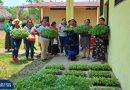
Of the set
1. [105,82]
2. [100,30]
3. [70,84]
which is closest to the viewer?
[70,84]

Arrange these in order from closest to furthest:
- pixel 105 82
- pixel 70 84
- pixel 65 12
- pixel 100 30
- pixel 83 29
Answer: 1. pixel 70 84
2. pixel 105 82
3. pixel 100 30
4. pixel 83 29
5. pixel 65 12

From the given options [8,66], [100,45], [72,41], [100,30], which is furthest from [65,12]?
[8,66]

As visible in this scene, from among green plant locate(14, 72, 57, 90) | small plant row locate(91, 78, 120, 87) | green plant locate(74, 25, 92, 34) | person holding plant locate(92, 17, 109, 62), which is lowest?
small plant row locate(91, 78, 120, 87)

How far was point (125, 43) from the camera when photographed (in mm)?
8453

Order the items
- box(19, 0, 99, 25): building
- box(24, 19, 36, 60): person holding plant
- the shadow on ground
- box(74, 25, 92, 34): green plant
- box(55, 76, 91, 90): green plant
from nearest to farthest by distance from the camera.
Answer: box(55, 76, 91, 90): green plant
the shadow on ground
box(74, 25, 92, 34): green plant
box(24, 19, 36, 60): person holding plant
box(19, 0, 99, 25): building

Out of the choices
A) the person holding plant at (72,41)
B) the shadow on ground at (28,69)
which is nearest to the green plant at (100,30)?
the person holding plant at (72,41)

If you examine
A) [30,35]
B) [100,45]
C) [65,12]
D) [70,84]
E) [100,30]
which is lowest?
[70,84]

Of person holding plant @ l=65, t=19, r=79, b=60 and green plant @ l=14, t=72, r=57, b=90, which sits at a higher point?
person holding plant @ l=65, t=19, r=79, b=60

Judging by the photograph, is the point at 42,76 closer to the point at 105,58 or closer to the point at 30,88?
the point at 30,88

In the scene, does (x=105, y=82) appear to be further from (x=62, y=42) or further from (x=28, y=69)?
(x=62, y=42)

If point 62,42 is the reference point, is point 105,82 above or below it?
below

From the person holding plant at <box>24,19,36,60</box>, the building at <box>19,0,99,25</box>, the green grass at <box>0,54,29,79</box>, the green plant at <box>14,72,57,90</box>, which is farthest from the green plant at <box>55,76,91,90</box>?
the building at <box>19,0,99,25</box>

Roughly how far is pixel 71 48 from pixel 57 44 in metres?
1.28

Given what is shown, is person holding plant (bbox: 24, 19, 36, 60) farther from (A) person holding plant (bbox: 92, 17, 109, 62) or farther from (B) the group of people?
(A) person holding plant (bbox: 92, 17, 109, 62)
